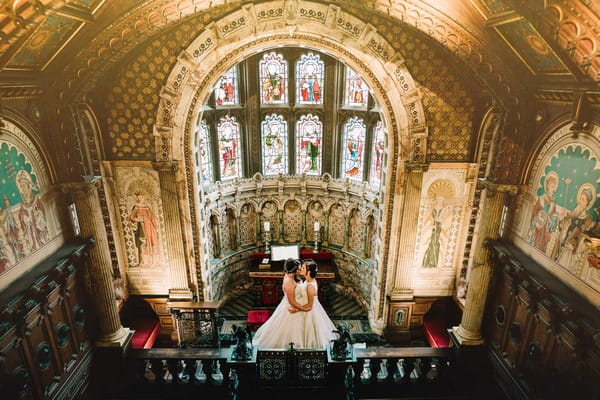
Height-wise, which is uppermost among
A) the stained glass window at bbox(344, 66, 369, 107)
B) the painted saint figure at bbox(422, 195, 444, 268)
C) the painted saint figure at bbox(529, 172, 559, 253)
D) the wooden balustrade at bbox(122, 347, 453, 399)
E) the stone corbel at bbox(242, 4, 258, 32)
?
the stone corbel at bbox(242, 4, 258, 32)

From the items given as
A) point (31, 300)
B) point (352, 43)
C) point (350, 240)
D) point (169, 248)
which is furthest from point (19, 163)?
point (350, 240)

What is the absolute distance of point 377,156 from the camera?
12031 millimetres

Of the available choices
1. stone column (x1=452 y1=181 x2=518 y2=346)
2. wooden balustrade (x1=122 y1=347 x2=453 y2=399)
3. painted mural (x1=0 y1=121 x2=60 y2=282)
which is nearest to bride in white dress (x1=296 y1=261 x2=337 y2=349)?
wooden balustrade (x1=122 y1=347 x2=453 y2=399)

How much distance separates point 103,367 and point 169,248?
308 cm

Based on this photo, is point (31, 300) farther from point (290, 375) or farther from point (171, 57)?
point (171, 57)

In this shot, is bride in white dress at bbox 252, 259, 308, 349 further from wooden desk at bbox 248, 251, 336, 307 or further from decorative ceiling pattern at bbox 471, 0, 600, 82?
decorative ceiling pattern at bbox 471, 0, 600, 82

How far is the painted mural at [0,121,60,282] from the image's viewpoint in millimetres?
5469

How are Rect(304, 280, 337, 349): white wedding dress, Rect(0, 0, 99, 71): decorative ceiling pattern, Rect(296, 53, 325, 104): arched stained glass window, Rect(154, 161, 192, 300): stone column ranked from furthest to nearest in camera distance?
Rect(296, 53, 325, 104): arched stained glass window < Rect(154, 161, 192, 300): stone column < Rect(304, 280, 337, 349): white wedding dress < Rect(0, 0, 99, 71): decorative ceiling pattern

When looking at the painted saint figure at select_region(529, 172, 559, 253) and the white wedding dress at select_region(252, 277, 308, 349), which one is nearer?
the painted saint figure at select_region(529, 172, 559, 253)

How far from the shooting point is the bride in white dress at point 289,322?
709 cm

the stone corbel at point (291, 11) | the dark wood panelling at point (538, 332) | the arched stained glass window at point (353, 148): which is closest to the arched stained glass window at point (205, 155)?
the arched stained glass window at point (353, 148)

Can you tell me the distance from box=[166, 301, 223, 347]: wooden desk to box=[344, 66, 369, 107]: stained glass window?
24.0 ft

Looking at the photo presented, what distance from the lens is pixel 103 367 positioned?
716cm

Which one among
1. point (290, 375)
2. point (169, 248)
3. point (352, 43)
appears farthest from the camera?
point (169, 248)
